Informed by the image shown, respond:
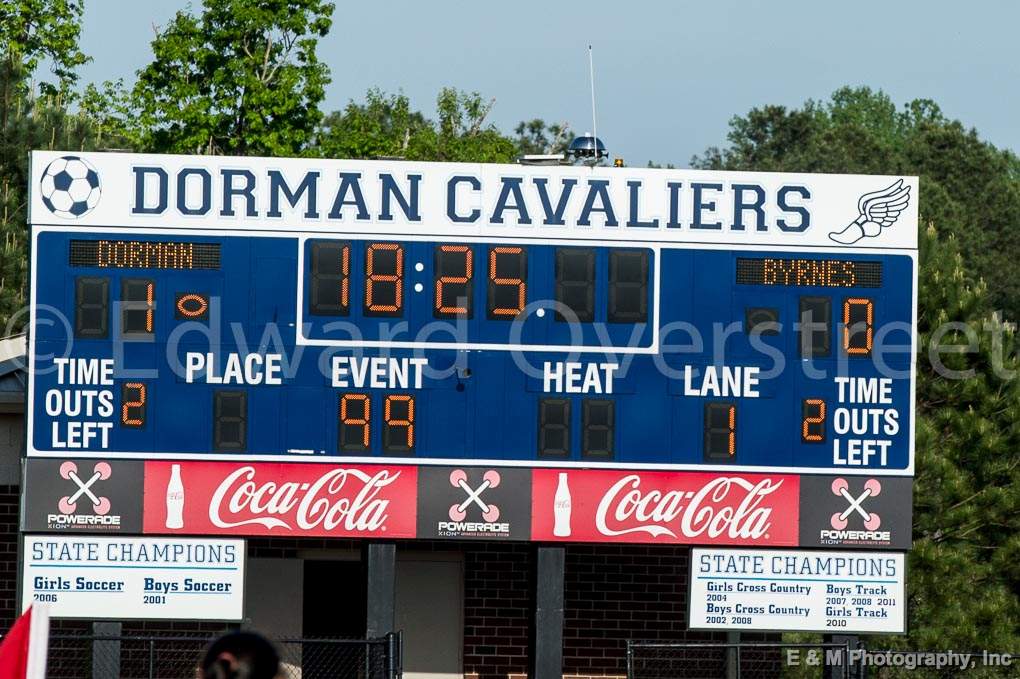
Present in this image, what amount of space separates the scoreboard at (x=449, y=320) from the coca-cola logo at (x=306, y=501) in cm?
25

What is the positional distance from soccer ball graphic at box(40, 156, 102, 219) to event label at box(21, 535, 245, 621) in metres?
3.21

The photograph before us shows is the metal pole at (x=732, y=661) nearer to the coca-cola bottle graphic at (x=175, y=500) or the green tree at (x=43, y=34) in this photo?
the coca-cola bottle graphic at (x=175, y=500)

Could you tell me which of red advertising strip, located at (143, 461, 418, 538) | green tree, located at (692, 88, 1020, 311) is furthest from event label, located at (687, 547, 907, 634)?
green tree, located at (692, 88, 1020, 311)

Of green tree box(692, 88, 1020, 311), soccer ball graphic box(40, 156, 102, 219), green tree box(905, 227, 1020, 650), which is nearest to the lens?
soccer ball graphic box(40, 156, 102, 219)

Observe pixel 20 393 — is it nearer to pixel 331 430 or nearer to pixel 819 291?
Result: pixel 331 430

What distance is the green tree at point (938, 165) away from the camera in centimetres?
6888

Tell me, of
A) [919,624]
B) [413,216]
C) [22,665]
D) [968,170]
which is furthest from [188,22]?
[968,170]

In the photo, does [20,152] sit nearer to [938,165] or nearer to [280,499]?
[280,499]

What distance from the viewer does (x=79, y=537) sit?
1873cm

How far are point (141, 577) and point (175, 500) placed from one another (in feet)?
2.84

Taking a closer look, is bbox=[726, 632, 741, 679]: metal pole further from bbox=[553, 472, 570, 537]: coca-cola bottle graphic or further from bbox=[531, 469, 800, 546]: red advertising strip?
bbox=[553, 472, 570, 537]: coca-cola bottle graphic

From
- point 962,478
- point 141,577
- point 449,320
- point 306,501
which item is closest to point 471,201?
point 449,320

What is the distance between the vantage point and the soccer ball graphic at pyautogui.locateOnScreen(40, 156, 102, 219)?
60.6 ft

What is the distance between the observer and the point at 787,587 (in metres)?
19.2
